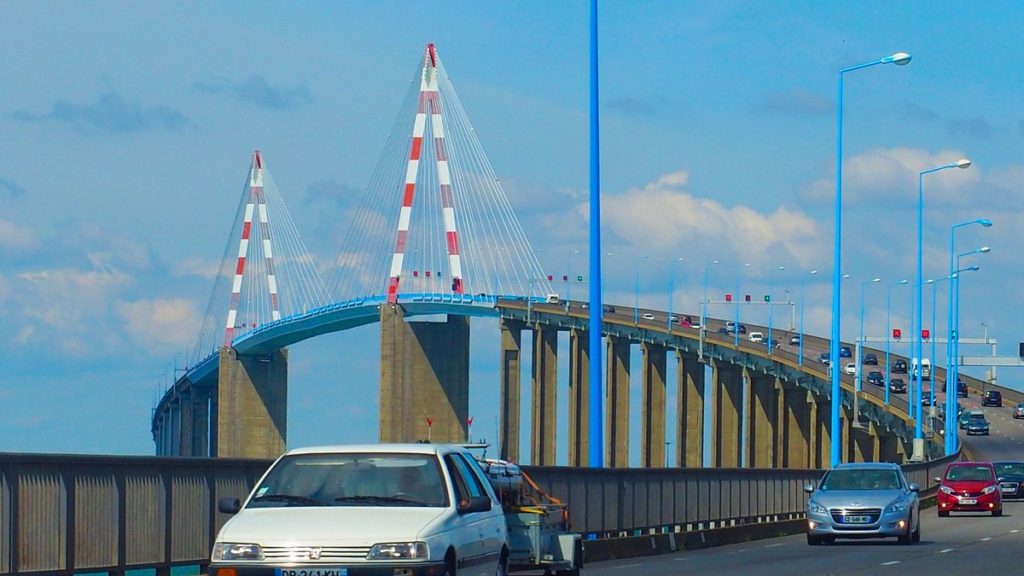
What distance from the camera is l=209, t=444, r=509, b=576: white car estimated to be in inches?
468

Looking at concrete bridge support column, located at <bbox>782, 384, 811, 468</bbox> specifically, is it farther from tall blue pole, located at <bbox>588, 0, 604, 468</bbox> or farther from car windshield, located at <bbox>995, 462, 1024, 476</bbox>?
tall blue pole, located at <bbox>588, 0, 604, 468</bbox>

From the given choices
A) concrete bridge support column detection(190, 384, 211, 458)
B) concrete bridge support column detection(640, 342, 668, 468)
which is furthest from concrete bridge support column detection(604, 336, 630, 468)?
concrete bridge support column detection(190, 384, 211, 458)

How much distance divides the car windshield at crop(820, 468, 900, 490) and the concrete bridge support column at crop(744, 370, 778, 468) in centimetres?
8581

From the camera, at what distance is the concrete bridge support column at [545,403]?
392ft

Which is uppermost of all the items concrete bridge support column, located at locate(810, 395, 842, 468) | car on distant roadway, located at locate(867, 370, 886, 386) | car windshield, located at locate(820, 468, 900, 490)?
car on distant roadway, located at locate(867, 370, 886, 386)

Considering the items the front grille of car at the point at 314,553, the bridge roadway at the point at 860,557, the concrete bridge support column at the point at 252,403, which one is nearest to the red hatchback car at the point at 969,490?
the bridge roadway at the point at 860,557

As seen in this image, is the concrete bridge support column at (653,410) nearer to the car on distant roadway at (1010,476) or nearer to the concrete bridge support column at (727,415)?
the concrete bridge support column at (727,415)

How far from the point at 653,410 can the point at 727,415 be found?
16.0 ft

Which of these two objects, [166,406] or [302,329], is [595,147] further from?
[166,406]

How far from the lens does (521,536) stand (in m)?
17.3

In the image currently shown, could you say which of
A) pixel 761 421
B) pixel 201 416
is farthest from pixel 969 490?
pixel 201 416

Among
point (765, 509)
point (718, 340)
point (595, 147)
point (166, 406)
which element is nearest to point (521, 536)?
point (595, 147)

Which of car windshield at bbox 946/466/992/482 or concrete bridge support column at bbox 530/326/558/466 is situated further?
concrete bridge support column at bbox 530/326/558/466

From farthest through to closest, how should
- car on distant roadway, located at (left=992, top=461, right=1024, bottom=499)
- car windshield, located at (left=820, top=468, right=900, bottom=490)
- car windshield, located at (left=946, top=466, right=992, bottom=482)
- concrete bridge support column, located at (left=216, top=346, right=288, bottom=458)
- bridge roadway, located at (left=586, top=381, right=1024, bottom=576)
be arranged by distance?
1. concrete bridge support column, located at (left=216, top=346, right=288, bottom=458)
2. car on distant roadway, located at (left=992, top=461, right=1024, bottom=499)
3. car windshield, located at (left=946, top=466, right=992, bottom=482)
4. car windshield, located at (left=820, top=468, right=900, bottom=490)
5. bridge roadway, located at (left=586, top=381, right=1024, bottom=576)
